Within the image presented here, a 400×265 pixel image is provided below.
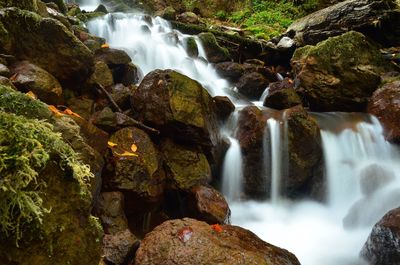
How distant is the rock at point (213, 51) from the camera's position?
12766mm

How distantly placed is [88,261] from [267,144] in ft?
18.0

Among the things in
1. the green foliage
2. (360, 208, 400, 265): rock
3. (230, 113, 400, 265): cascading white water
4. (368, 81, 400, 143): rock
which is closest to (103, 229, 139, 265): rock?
the green foliage

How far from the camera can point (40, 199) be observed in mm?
1668

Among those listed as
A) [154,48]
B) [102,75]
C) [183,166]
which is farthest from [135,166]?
[154,48]

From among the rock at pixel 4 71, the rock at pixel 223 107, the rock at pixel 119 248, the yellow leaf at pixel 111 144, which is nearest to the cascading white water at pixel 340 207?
the rock at pixel 223 107

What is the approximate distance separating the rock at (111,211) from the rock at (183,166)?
1.16 meters

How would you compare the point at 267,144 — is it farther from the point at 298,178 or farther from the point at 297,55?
the point at 297,55

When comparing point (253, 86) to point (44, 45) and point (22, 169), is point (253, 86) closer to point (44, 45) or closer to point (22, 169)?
point (44, 45)

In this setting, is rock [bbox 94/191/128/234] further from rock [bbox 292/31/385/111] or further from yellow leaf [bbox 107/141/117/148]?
rock [bbox 292/31/385/111]

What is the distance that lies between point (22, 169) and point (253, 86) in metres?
9.36

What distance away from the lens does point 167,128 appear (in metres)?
5.74

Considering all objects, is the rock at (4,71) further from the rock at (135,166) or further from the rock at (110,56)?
the rock at (110,56)

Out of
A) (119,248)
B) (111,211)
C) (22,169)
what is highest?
(111,211)

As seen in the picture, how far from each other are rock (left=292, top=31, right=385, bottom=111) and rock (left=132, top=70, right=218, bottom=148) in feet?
14.5
